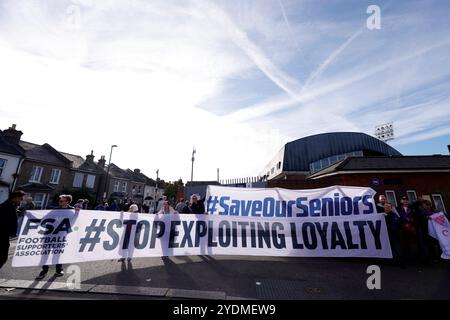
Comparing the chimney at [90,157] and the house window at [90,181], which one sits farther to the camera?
the chimney at [90,157]

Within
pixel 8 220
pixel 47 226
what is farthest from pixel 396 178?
pixel 8 220

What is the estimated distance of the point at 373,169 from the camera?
16.6m

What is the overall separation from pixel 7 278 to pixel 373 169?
795 inches

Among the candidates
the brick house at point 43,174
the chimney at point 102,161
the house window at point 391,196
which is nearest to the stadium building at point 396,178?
the house window at point 391,196

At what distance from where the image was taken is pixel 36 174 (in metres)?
25.1

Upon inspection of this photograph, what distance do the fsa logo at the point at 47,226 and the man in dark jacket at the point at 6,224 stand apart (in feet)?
3.22

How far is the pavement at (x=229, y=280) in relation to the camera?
424cm

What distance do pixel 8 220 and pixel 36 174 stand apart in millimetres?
26991

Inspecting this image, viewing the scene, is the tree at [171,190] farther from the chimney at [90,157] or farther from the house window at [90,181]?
the house window at [90,181]

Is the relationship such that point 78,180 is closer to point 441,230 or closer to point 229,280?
point 229,280

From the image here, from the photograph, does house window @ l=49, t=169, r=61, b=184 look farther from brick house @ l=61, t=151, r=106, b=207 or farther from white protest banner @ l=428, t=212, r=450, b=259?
white protest banner @ l=428, t=212, r=450, b=259

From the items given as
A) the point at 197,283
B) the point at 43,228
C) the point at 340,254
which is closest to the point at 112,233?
the point at 43,228
